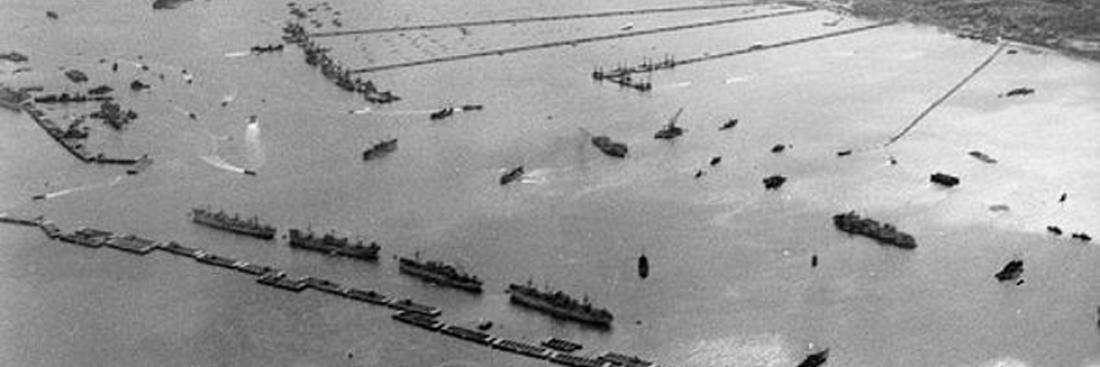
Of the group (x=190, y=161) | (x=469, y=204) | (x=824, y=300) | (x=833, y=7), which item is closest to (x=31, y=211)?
(x=190, y=161)

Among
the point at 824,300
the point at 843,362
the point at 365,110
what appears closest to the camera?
the point at 843,362

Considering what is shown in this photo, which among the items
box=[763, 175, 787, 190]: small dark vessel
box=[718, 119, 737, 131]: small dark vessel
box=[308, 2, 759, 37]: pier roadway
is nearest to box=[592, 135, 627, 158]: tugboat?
box=[718, 119, 737, 131]: small dark vessel

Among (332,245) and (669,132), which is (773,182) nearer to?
(669,132)

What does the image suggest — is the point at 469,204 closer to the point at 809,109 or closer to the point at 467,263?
the point at 467,263

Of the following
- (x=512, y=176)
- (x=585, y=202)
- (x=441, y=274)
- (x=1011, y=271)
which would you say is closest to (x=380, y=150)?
(x=512, y=176)

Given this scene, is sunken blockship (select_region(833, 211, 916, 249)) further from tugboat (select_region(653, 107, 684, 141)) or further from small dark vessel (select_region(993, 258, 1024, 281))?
tugboat (select_region(653, 107, 684, 141))

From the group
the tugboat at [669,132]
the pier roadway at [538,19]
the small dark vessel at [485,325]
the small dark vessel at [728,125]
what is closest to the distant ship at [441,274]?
the small dark vessel at [485,325]
